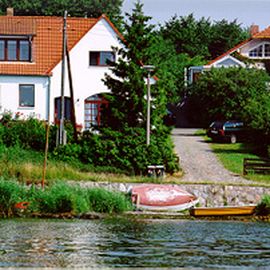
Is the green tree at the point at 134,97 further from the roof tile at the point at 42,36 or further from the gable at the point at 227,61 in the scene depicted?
the gable at the point at 227,61

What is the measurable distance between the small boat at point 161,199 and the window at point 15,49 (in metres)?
23.3

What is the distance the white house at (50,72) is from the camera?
70.2 m

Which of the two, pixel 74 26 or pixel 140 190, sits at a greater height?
pixel 74 26

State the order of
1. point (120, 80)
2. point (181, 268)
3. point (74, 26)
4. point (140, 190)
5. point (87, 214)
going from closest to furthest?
point (181, 268) → point (87, 214) → point (140, 190) → point (120, 80) → point (74, 26)

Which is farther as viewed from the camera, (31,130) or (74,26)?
(74,26)

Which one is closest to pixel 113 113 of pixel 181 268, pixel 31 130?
pixel 31 130

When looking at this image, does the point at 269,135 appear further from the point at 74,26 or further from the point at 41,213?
the point at 41,213

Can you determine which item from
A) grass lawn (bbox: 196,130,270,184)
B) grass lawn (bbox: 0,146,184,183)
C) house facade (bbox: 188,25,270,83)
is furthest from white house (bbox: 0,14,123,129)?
house facade (bbox: 188,25,270,83)

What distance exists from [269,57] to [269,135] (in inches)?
1187

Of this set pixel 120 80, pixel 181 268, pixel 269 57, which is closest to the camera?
pixel 181 268

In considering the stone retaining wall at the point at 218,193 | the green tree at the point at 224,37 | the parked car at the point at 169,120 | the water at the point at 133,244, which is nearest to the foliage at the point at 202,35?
the green tree at the point at 224,37

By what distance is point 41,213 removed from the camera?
4747cm

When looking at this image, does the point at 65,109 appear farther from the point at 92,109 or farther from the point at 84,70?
the point at 84,70

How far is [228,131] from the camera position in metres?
69.9
